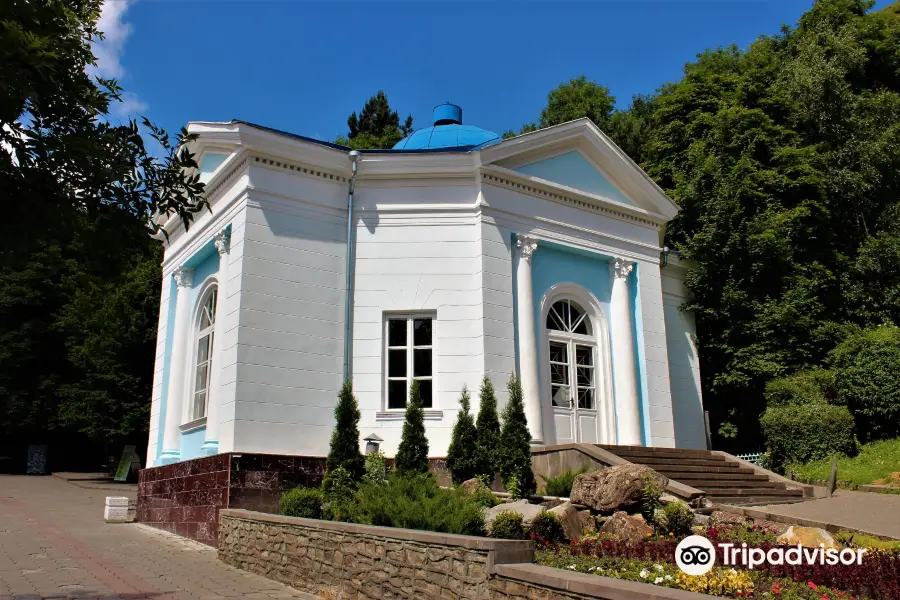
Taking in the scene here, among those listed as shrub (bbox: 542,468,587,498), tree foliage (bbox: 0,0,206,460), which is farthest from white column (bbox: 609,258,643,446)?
tree foliage (bbox: 0,0,206,460)

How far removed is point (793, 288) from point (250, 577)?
13836 millimetres

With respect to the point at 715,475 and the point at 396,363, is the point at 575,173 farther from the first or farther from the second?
the point at 715,475

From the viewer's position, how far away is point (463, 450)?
1216 centimetres

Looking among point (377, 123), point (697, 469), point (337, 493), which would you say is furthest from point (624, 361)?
point (377, 123)

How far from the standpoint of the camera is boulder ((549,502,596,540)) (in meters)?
8.67

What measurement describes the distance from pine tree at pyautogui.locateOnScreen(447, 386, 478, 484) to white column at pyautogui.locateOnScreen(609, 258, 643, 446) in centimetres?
412

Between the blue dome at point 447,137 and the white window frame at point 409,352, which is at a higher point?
the blue dome at point 447,137

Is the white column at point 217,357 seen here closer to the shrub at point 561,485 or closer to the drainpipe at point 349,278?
the drainpipe at point 349,278

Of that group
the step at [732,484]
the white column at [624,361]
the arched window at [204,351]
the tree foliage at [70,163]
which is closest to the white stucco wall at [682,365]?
the white column at [624,361]

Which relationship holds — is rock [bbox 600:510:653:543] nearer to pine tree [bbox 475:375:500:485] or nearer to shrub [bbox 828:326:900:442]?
pine tree [bbox 475:375:500:485]

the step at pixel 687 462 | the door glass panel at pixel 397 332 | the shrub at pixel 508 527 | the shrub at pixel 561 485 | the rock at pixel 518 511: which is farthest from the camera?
the door glass panel at pixel 397 332

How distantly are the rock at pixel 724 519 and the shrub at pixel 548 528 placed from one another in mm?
2146

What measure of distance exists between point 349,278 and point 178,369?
14.2 feet

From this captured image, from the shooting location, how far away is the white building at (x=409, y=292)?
42.2 ft
